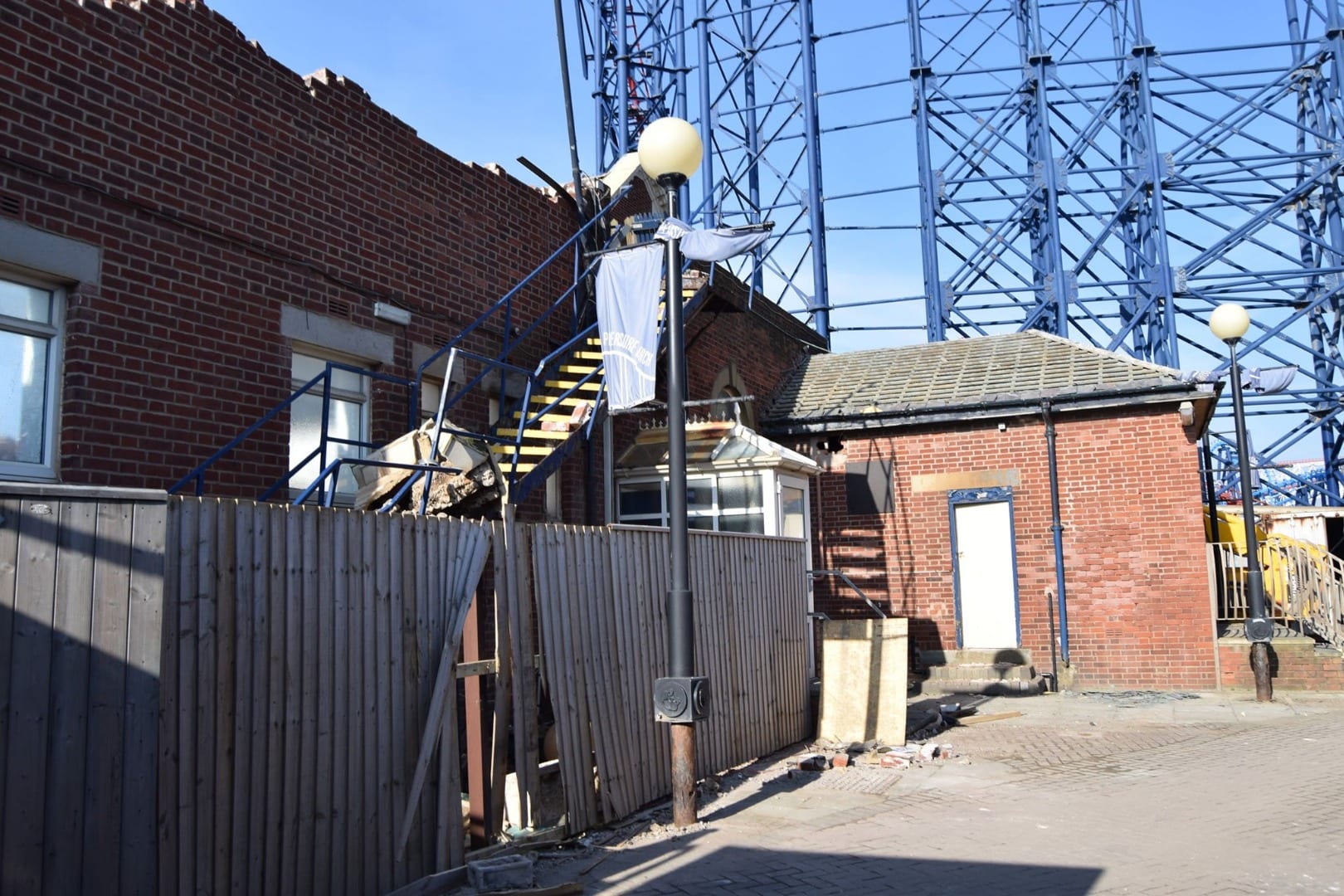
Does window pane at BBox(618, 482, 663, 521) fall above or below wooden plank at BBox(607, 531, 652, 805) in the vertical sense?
above

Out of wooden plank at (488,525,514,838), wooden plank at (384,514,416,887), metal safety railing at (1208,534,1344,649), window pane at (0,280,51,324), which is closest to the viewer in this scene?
wooden plank at (384,514,416,887)

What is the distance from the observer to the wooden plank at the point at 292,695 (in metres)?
4.96

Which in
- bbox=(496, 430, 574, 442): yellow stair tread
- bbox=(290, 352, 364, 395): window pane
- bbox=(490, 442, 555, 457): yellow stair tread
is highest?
bbox=(290, 352, 364, 395): window pane

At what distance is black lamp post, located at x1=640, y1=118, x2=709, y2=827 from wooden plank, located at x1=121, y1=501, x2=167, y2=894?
11.1 ft

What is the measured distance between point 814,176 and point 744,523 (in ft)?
47.7

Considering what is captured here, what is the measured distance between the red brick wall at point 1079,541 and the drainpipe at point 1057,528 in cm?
8

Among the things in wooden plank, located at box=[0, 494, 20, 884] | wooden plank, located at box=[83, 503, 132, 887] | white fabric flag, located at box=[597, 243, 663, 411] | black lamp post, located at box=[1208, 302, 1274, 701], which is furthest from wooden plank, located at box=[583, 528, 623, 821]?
black lamp post, located at box=[1208, 302, 1274, 701]

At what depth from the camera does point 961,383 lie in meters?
16.5

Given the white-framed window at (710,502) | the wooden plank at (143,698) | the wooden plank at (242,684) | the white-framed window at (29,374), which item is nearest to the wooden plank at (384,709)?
the wooden plank at (242,684)

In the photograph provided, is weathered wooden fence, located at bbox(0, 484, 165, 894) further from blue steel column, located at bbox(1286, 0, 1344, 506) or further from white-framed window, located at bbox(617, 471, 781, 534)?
blue steel column, located at bbox(1286, 0, 1344, 506)

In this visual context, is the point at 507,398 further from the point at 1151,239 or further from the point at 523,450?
the point at 1151,239

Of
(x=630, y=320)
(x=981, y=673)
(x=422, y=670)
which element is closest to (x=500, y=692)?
(x=422, y=670)

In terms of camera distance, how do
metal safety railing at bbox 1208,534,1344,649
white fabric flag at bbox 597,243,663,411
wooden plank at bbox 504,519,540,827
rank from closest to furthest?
wooden plank at bbox 504,519,540,827 < white fabric flag at bbox 597,243,663,411 < metal safety railing at bbox 1208,534,1344,649

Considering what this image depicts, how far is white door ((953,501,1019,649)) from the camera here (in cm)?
1532
